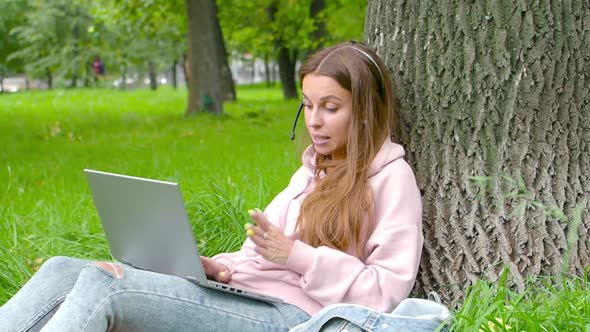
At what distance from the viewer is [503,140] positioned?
3.26 meters

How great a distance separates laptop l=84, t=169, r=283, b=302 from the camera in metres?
2.66

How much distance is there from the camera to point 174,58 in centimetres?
4256

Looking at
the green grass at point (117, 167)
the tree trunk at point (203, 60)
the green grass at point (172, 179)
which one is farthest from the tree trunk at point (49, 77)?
the tree trunk at point (203, 60)

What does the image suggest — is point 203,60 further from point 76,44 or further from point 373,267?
point 76,44

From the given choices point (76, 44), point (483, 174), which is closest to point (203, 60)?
point (483, 174)

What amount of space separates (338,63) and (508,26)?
68cm

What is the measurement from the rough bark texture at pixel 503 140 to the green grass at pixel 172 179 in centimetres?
15

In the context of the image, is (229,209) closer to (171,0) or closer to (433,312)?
(433,312)

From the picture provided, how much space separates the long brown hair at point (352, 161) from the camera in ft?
9.71

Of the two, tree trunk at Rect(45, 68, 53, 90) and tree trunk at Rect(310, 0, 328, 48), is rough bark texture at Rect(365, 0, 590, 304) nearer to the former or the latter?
tree trunk at Rect(310, 0, 328, 48)

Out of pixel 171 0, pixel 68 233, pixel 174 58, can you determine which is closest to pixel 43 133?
pixel 171 0

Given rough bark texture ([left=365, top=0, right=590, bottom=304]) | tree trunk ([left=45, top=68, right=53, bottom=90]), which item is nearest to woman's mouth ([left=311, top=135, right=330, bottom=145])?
rough bark texture ([left=365, top=0, right=590, bottom=304])

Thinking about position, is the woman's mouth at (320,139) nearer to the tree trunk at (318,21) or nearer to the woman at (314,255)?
the woman at (314,255)

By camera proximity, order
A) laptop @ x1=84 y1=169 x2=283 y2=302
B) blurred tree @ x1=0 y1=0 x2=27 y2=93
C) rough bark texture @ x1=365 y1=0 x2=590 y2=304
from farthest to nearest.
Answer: blurred tree @ x1=0 y1=0 x2=27 y2=93 → rough bark texture @ x1=365 y1=0 x2=590 y2=304 → laptop @ x1=84 y1=169 x2=283 y2=302
